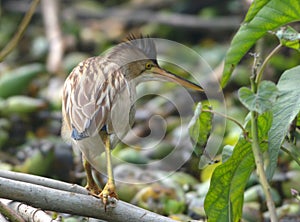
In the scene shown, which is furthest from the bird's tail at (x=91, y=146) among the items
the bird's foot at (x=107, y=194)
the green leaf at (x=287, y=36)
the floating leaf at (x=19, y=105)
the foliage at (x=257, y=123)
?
the floating leaf at (x=19, y=105)

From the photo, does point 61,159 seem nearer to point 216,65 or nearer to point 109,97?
point 109,97

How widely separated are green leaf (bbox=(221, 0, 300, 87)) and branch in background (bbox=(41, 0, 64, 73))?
4.20m

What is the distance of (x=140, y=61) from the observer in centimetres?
374

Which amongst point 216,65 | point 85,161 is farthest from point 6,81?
point 85,161

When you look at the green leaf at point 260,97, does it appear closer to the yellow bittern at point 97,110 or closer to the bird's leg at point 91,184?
the yellow bittern at point 97,110

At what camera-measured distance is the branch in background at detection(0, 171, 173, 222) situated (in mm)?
2811

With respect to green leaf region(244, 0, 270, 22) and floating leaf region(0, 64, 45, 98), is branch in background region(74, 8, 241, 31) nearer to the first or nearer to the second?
floating leaf region(0, 64, 45, 98)

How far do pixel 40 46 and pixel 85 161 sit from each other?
A: 15.6 ft

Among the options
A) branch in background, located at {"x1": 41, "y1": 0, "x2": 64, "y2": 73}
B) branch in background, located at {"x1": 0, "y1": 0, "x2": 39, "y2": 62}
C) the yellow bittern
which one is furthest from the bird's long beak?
branch in background, located at {"x1": 41, "y1": 0, "x2": 64, "y2": 73}

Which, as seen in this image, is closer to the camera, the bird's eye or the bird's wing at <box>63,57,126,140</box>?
the bird's wing at <box>63,57,126,140</box>

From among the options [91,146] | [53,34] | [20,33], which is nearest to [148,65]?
[20,33]

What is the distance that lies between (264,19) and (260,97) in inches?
18.8

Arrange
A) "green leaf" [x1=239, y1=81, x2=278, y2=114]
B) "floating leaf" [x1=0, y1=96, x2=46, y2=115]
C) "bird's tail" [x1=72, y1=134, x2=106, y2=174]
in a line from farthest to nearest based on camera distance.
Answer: "floating leaf" [x1=0, y1=96, x2=46, y2=115] → "bird's tail" [x1=72, y1=134, x2=106, y2=174] → "green leaf" [x1=239, y1=81, x2=278, y2=114]

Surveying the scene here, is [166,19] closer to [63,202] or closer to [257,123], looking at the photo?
[257,123]
